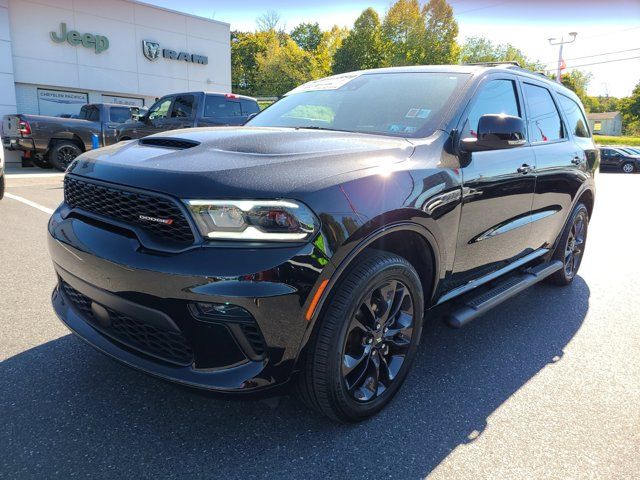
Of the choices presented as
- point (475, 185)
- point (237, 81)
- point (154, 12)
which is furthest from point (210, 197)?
point (237, 81)

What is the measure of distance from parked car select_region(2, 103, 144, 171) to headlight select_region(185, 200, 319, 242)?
12.6 meters

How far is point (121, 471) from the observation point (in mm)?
1924

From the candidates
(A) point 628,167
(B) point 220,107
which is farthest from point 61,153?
(A) point 628,167

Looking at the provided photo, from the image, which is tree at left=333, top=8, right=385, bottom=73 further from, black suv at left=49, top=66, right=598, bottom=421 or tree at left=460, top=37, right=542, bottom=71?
black suv at left=49, top=66, right=598, bottom=421

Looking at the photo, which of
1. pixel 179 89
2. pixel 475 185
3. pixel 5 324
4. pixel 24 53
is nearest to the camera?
pixel 475 185

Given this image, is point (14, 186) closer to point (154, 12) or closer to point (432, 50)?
point (154, 12)

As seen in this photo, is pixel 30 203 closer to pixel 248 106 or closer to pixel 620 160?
pixel 248 106

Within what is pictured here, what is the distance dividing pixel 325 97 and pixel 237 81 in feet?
188

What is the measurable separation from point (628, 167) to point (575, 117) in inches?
1041

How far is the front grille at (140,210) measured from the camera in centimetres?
185

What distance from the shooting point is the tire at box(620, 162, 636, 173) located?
26156 millimetres

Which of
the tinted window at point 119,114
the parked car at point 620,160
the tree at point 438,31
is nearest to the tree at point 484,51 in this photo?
the tree at point 438,31

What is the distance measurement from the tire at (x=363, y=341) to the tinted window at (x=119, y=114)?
1338 centimetres

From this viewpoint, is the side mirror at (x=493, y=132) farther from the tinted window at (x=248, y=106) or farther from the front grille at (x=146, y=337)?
the tinted window at (x=248, y=106)
